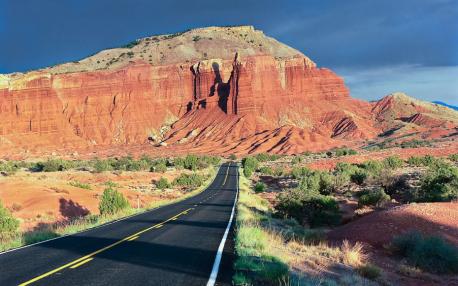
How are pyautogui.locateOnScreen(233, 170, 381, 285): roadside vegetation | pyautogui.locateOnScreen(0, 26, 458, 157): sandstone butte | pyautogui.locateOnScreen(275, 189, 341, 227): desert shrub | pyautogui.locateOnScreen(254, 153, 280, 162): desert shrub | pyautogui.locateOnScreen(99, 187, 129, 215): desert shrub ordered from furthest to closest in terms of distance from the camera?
pyautogui.locateOnScreen(0, 26, 458, 157): sandstone butte → pyautogui.locateOnScreen(254, 153, 280, 162): desert shrub → pyautogui.locateOnScreen(99, 187, 129, 215): desert shrub → pyautogui.locateOnScreen(275, 189, 341, 227): desert shrub → pyautogui.locateOnScreen(233, 170, 381, 285): roadside vegetation

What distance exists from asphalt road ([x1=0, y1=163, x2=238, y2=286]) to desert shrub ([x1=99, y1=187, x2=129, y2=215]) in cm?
1181

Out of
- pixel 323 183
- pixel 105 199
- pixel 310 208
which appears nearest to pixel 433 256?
pixel 310 208

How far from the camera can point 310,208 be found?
2350cm

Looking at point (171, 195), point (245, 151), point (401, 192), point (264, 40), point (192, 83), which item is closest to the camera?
point (401, 192)

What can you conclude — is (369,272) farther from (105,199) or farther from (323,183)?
(323,183)

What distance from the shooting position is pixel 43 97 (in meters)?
139

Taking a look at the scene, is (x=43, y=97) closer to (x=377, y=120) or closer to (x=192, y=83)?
(x=192, y=83)

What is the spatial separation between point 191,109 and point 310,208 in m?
120

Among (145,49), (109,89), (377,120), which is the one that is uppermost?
(145,49)

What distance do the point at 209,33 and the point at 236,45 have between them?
71.2ft

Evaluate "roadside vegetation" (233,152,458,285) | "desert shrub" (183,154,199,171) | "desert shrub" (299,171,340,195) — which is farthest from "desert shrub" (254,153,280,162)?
"roadside vegetation" (233,152,458,285)

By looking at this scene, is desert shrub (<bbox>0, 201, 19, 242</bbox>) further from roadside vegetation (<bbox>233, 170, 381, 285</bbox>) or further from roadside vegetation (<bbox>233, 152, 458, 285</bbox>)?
roadside vegetation (<bbox>233, 170, 381, 285</bbox>)

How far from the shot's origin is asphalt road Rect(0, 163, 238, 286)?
8.66 metres

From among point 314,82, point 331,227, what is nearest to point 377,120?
point 314,82
